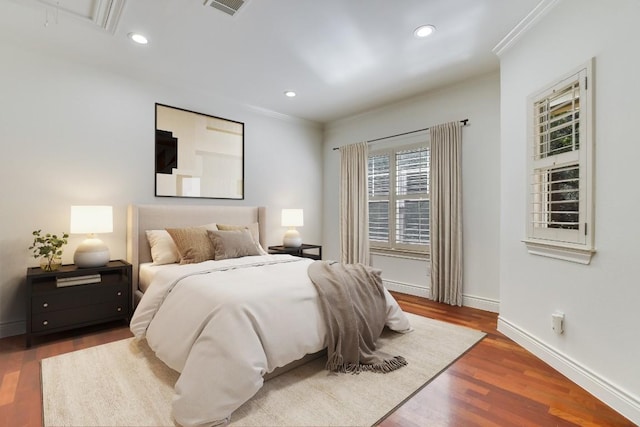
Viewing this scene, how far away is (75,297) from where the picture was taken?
284 centimetres

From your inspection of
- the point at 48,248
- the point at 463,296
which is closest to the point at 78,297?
the point at 48,248

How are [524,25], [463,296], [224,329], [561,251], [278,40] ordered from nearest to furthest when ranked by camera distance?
1. [224,329]
2. [561,251]
3. [524,25]
4. [278,40]
5. [463,296]

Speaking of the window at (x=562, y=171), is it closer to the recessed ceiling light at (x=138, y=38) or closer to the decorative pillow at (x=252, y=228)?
the decorative pillow at (x=252, y=228)

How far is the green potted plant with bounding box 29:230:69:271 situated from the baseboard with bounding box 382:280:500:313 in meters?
3.89

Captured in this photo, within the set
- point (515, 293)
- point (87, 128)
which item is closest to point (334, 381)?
point (515, 293)

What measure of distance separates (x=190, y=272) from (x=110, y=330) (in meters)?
1.24

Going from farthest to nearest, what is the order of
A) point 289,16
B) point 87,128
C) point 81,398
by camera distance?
point 87,128 → point 289,16 → point 81,398

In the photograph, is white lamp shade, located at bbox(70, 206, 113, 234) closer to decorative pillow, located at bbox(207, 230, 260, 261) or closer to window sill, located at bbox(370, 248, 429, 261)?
decorative pillow, located at bbox(207, 230, 260, 261)

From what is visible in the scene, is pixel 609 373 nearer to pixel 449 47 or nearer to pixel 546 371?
pixel 546 371

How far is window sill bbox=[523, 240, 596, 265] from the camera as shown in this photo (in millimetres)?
2032

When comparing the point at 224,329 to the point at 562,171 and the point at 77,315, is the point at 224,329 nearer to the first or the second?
the point at 77,315

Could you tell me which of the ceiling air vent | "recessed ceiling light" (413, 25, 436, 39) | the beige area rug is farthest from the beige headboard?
"recessed ceiling light" (413, 25, 436, 39)

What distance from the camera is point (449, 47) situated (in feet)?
9.81

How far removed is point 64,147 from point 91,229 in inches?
36.9
